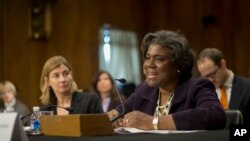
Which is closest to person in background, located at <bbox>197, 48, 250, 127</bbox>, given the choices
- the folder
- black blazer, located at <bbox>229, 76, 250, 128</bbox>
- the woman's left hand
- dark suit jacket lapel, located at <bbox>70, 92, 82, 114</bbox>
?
black blazer, located at <bbox>229, 76, 250, 128</bbox>

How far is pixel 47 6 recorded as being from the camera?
8578 millimetres

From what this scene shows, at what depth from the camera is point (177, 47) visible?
307cm

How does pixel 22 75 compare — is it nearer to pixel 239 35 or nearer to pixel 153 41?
pixel 239 35

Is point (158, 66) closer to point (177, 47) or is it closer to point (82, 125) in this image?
point (177, 47)

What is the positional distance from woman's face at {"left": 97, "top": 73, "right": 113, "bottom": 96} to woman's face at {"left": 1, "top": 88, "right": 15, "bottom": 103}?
128 cm

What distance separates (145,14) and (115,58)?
1.57 meters

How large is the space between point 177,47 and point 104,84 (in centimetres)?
385

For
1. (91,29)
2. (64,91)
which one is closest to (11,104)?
(91,29)

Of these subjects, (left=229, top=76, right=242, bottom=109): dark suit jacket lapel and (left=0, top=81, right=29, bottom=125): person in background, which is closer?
(left=229, top=76, right=242, bottom=109): dark suit jacket lapel

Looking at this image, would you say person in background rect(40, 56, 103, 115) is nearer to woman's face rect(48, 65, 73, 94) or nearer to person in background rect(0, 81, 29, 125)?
woman's face rect(48, 65, 73, 94)

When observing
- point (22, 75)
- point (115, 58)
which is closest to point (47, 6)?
point (22, 75)

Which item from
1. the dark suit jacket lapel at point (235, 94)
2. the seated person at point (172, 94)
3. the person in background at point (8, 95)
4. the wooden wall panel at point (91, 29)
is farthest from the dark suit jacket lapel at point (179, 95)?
the wooden wall panel at point (91, 29)

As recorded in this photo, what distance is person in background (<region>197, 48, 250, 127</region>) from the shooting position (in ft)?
15.7

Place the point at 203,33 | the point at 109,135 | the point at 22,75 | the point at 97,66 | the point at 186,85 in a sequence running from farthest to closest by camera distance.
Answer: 1. the point at 203,33
2. the point at 97,66
3. the point at 22,75
4. the point at 186,85
5. the point at 109,135
